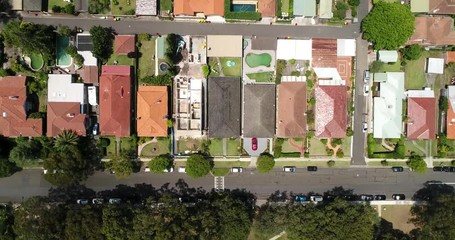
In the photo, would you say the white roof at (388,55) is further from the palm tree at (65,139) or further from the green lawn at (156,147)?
the palm tree at (65,139)

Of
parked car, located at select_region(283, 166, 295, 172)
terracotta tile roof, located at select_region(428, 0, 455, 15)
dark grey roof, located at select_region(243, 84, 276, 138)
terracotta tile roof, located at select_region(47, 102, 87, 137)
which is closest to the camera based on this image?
terracotta tile roof, located at select_region(47, 102, 87, 137)

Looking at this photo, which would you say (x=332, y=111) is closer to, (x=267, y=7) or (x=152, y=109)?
(x=267, y=7)

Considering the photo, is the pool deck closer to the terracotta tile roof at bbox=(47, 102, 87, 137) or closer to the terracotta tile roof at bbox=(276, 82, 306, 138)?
the terracotta tile roof at bbox=(276, 82, 306, 138)

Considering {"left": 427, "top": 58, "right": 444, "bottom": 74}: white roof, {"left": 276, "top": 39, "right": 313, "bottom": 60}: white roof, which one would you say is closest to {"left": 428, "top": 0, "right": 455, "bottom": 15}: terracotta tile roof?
{"left": 427, "top": 58, "right": 444, "bottom": 74}: white roof

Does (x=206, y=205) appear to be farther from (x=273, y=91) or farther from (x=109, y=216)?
(x=273, y=91)

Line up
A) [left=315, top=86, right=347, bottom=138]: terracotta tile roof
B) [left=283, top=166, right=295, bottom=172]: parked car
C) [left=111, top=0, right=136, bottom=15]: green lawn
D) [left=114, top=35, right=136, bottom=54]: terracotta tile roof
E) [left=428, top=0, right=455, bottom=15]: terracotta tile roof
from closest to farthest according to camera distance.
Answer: [left=114, top=35, right=136, bottom=54]: terracotta tile roof, [left=111, top=0, right=136, bottom=15]: green lawn, [left=428, top=0, right=455, bottom=15]: terracotta tile roof, [left=315, top=86, right=347, bottom=138]: terracotta tile roof, [left=283, top=166, right=295, bottom=172]: parked car

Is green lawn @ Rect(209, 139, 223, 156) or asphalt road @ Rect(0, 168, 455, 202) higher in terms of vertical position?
green lawn @ Rect(209, 139, 223, 156)
